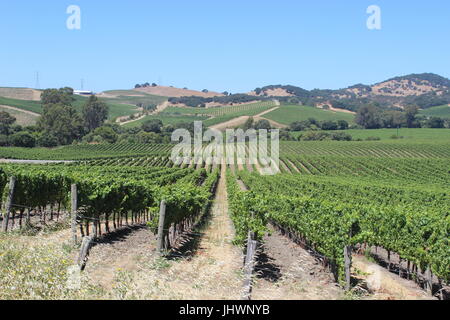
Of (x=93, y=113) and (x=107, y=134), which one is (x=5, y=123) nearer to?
(x=93, y=113)

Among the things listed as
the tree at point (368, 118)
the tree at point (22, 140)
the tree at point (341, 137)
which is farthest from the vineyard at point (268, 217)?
the tree at point (368, 118)

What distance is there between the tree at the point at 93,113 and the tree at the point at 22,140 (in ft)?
109

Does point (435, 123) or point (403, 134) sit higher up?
point (435, 123)

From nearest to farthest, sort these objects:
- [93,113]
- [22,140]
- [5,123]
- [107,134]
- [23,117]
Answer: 1. [22,140]
2. [107,134]
3. [5,123]
4. [93,113]
5. [23,117]

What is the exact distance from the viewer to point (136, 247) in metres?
15.9

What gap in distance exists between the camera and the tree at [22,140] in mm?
113500

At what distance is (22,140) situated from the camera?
4491 inches

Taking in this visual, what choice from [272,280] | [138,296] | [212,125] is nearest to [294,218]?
[272,280]

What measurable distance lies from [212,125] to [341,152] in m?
72.4

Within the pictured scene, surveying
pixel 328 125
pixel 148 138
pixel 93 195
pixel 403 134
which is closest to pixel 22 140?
pixel 148 138

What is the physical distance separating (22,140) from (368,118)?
118507 mm
